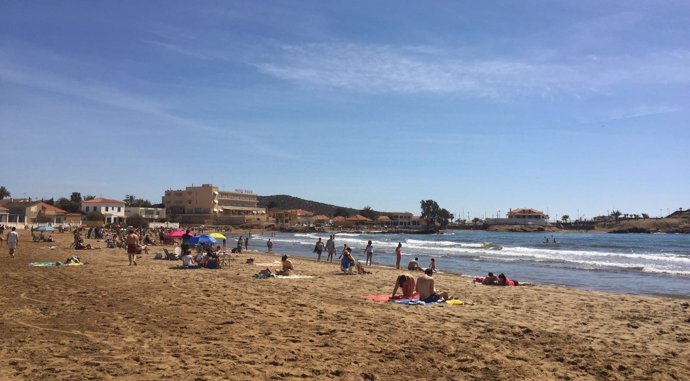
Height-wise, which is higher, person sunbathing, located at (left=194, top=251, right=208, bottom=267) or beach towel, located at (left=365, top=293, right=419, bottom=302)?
person sunbathing, located at (left=194, top=251, right=208, bottom=267)

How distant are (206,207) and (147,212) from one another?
14.9 metres

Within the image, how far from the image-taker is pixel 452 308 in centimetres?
1062

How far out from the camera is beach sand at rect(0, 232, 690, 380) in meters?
5.68

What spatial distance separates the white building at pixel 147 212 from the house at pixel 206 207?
4160 millimetres

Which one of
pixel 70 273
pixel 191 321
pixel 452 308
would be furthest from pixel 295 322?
pixel 70 273

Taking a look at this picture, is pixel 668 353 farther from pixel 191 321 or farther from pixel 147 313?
pixel 147 313

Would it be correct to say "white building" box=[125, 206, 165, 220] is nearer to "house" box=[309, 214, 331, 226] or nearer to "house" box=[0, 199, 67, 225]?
"house" box=[0, 199, 67, 225]

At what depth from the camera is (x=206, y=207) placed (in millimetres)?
114312

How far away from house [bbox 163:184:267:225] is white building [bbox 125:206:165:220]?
164 inches

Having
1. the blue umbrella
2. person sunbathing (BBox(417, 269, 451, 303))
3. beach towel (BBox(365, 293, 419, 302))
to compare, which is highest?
the blue umbrella

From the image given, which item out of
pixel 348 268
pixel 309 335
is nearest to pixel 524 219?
pixel 348 268

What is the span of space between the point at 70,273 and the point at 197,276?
346cm

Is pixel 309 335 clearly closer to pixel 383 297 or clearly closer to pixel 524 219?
pixel 383 297

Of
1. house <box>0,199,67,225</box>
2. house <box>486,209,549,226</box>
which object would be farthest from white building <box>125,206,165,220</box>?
house <box>486,209,549,226</box>
